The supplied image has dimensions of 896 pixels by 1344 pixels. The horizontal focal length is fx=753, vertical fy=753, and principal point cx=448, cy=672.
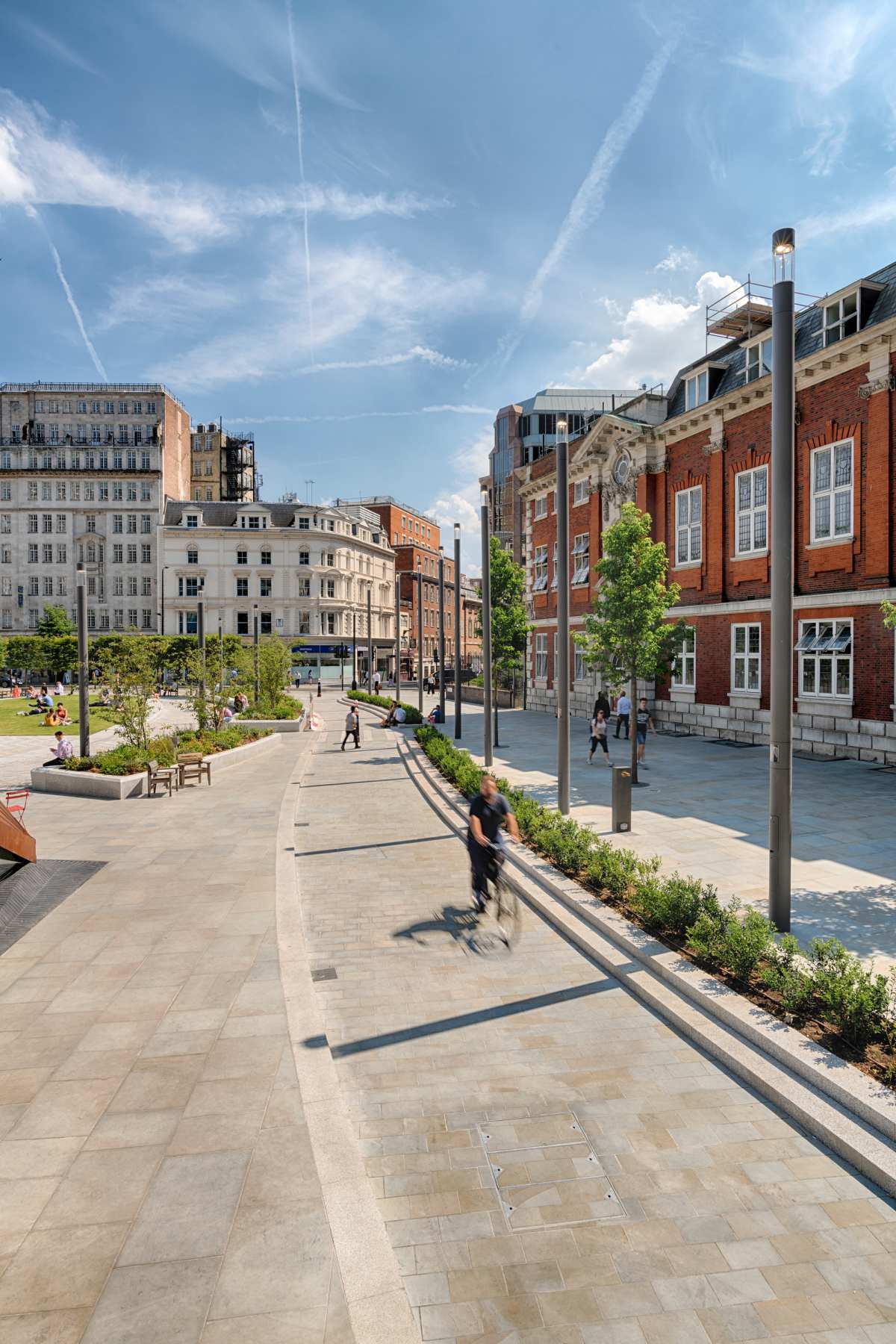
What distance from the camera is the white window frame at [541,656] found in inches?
1612

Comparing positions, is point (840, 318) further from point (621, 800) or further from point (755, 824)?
point (621, 800)

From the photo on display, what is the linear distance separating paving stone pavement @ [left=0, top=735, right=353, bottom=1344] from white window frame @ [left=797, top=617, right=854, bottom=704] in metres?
17.7

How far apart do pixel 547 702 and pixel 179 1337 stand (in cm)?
3770

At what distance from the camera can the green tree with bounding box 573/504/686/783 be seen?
59.7ft

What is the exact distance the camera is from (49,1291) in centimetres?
352

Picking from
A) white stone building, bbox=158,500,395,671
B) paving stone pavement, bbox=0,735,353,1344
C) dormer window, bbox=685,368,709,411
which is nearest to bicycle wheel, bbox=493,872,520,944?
paving stone pavement, bbox=0,735,353,1344

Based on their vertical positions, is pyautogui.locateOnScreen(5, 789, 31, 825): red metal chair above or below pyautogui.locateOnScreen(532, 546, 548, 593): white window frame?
below

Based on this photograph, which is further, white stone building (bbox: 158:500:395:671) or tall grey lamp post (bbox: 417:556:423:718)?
white stone building (bbox: 158:500:395:671)

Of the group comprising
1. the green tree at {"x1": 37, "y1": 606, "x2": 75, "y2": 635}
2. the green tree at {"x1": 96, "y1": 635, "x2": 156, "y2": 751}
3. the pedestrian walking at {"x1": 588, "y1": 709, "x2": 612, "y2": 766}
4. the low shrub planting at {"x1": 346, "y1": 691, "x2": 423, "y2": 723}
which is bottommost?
the low shrub planting at {"x1": 346, "y1": 691, "x2": 423, "y2": 723}

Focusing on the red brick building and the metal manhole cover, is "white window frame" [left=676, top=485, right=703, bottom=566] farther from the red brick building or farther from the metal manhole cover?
the metal manhole cover

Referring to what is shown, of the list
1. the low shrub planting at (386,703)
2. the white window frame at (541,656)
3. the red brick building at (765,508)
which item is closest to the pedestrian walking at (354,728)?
the low shrub planting at (386,703)

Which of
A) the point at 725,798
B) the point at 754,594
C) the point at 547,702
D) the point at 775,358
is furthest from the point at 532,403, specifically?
the point at 775,358

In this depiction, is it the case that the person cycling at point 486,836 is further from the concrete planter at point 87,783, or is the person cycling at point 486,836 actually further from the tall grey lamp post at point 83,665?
the tall grey lamp post at point 83,665

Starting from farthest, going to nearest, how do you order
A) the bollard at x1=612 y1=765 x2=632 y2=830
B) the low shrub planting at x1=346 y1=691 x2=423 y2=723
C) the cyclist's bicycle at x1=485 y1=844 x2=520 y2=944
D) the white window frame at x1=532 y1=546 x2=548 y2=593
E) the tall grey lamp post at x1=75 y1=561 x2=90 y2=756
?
1. the white window frame at x1=532 y1=546 x2=548 y2=593
2. the low shrub planting at x1=346 y1=691 x2=423 y2=723
3. the tall grey lamp post at x1=75 y1=561 x2=90 y2=756
4. the bollard at x1=612 y1=765 x2=632 y2=830
5. the cyclist's bicycle at x1=485 y1=844 x2=520 y2=944
